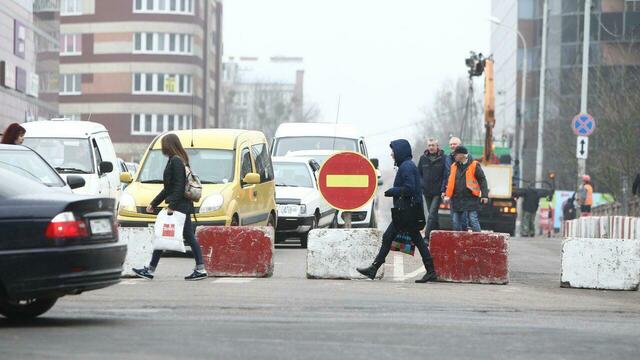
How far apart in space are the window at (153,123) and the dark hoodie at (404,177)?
96.5 metres

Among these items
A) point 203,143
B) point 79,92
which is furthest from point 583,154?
point 79,92

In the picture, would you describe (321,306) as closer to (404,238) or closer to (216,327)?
(216,327)

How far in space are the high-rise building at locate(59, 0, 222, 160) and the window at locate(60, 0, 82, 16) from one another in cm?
6

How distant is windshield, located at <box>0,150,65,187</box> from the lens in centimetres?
1387

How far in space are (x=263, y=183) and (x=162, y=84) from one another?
9062cm

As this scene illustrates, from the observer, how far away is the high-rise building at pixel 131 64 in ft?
362

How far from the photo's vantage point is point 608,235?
3094 centimetres

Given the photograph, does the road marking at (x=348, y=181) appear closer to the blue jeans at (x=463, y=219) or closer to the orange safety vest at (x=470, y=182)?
the orange safety vest at (x=470, y=182)

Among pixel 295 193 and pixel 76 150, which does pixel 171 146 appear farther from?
pixel 295 193

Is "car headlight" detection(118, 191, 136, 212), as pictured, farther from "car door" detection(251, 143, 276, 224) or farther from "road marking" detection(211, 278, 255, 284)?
"road marking" detection(211, 278, 255, 284)

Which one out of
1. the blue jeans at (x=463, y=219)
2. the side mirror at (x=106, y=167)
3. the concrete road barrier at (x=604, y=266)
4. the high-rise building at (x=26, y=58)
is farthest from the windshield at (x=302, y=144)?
the high-rise building at (x=26, y=58)

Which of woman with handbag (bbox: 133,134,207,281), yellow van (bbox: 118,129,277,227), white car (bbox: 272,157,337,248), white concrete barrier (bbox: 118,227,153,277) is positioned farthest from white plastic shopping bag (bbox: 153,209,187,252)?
white car (bbox: 272,157,337,248)

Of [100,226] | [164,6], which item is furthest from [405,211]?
[164,6]

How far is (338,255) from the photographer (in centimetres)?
1736
